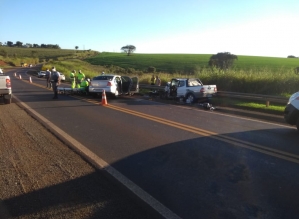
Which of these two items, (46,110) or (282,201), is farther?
(46,110)

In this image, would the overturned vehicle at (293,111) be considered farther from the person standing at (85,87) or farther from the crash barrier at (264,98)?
the person standing at (85,87)

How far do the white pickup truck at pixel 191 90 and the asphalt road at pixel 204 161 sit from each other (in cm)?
656

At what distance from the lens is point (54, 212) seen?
389 cm

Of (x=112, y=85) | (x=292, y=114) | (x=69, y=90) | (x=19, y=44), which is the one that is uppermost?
(x=19, y=44)

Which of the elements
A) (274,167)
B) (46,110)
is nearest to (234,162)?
(274,167)

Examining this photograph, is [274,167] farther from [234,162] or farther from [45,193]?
[45,193]

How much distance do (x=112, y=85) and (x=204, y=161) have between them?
13663 millimetres

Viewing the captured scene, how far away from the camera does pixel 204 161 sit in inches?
233

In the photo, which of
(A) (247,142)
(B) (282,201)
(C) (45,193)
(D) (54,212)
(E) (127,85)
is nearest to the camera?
(D) (54,212)

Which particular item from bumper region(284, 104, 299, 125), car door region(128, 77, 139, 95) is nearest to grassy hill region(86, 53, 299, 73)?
car door region(128, 77, 139, 95)

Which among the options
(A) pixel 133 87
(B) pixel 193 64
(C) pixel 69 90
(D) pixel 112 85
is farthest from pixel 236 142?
(B) pixel 193 64

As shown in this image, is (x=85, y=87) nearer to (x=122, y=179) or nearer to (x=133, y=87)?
(x=133, y=87)

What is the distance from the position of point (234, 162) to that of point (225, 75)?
1792 centimetres

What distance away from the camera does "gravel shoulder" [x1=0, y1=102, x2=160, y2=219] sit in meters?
3.89
